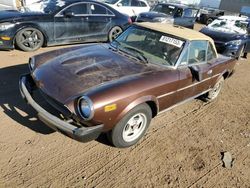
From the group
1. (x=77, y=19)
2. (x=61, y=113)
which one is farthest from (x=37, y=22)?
(x=61, y=113)

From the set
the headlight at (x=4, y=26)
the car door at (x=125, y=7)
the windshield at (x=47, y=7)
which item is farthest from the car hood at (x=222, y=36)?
the headlight at (x=4, y=26)

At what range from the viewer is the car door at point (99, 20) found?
8.23 meters

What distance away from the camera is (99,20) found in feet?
27.5

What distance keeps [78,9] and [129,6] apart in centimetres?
619

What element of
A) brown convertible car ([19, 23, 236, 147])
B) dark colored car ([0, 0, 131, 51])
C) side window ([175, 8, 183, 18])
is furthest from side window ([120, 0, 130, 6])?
brown convertible car ([19, 23, 236, 147])

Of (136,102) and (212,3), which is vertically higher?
(136,102)

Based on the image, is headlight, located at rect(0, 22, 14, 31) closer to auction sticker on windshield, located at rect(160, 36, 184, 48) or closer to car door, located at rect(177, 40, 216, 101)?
auction sticker on windshield, located at rect(160, 36, 184, 48)

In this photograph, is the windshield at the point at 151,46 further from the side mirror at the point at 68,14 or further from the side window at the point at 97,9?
the side window at the point at 97,9

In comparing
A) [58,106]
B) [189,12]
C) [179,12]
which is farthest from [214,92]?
[189,12]

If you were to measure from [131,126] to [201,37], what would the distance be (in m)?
2.22

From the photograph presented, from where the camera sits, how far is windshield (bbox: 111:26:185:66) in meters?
4.06

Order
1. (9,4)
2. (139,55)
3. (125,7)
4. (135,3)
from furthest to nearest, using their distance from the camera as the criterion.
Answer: (9,4)
(135,3)
(125,7)
(139,55)

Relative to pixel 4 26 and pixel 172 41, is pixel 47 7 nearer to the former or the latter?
pixel 4 26

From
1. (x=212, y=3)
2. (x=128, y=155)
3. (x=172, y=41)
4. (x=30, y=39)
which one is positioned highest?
(x=172, y=41)
